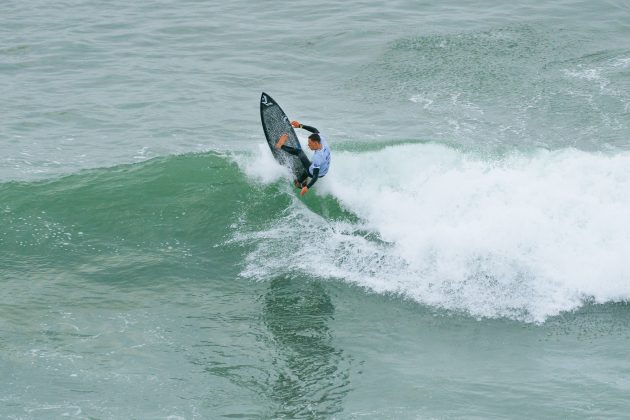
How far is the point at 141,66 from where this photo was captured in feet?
78.2

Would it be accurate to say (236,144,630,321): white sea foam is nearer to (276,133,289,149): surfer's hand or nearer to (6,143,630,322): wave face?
(6,143,630,322): wave face

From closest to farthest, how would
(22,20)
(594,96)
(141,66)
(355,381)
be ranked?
1. (355,381)
2. (594,96)
3. (141,66)
4. (22,20)

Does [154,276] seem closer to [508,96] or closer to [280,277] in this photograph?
[280,277]

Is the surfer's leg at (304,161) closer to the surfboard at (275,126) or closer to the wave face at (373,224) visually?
the surfboard at (275,126)

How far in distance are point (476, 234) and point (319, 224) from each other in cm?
299

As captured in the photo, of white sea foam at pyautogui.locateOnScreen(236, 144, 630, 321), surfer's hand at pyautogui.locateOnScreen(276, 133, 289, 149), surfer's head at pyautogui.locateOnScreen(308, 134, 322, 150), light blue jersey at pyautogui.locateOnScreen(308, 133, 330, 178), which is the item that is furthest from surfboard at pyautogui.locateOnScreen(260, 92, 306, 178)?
surfer's head at pyautogui.locateOnScreen(308, 134, 322, 150)

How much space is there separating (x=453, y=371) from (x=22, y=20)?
68.3 feet

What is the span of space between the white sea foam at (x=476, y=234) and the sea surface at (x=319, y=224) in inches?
1.8

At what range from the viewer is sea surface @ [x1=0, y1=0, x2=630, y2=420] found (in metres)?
11.5

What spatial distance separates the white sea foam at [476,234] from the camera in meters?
13.9

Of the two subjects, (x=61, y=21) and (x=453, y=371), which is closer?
(x=453, y=371)

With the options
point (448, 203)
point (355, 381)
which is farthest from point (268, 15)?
point (355, 381)

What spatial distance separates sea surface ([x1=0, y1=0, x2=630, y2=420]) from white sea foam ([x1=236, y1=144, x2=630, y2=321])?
0.15 ft

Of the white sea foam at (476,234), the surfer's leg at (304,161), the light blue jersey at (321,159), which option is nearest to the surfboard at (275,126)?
the surfer's leg at (304,161)
